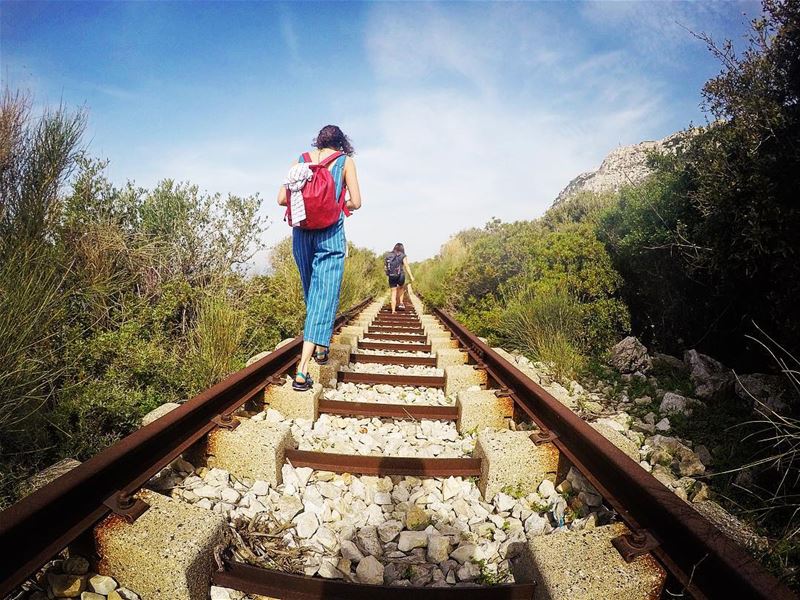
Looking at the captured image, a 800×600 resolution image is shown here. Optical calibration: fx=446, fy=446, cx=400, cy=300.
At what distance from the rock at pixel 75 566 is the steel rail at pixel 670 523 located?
1.90 m

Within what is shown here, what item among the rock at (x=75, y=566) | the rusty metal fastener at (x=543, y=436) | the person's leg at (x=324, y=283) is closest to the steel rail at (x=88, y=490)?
the rock at (x=75, y=566)

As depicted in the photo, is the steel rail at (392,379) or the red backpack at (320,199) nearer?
the red backpack at (320,199)

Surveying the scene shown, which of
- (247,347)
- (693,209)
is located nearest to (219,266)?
(247,347)

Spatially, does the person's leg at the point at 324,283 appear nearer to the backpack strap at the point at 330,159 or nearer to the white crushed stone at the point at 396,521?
the backpack strap at the point at 330,159

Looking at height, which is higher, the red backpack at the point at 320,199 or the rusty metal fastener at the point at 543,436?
the red backpack at the point at 320,199

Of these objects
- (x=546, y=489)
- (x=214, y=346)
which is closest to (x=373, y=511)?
(x=546, y=489)

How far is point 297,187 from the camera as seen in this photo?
323 centimetres

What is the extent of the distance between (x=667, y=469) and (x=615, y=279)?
13.3 ft

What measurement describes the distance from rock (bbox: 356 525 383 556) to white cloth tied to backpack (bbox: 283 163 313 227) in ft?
6.95

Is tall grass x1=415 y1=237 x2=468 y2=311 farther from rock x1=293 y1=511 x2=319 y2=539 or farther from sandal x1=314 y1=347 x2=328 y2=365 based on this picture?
rock x1=293 y1=511 x2=319 y2=539

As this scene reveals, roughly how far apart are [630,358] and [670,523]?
147 inches

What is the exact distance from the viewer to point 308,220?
3.29 metres

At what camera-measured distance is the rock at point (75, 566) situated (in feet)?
4.81

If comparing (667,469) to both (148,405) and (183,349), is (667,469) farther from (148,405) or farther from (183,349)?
(183,349)
